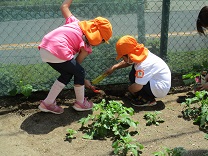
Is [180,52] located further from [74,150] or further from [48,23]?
[74,150]

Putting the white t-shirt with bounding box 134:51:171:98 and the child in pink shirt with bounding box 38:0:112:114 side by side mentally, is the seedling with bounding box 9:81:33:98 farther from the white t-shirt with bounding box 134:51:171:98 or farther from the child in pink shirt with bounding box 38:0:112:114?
the white t-shirt with bounding box 134:51:171:98

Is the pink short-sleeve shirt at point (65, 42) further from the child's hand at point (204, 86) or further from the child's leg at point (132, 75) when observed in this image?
the child's hand at point (204, 86)

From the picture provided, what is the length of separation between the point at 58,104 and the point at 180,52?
1.79 meters

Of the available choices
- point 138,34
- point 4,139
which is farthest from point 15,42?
point 138,34

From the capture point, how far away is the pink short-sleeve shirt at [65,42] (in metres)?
3.75

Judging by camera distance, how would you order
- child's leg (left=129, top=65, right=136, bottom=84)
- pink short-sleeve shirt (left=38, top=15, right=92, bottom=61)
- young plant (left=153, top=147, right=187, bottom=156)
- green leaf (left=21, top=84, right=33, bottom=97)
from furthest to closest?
1. child's leg (left=129, top=65, right=136, bottom=84)
2. green leaf (left=21, top=84, right=33, bottom=97)
3. pink short-sleeve shirt (left=38, top=15, right=92, bottom=61)
4. young plant (left=153, top=147, right=187, bottom=156)

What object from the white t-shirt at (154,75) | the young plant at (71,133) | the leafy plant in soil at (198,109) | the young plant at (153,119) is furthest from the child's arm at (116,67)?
the young plant at (71,133)

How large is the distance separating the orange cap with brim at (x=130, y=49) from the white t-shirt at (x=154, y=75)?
85 millimetres

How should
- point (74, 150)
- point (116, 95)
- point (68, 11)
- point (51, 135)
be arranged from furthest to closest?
point (116, 95) < point (68, 11) < point (51, 135) < point (74, 150)

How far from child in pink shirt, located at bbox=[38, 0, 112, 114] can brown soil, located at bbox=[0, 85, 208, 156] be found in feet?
0.76

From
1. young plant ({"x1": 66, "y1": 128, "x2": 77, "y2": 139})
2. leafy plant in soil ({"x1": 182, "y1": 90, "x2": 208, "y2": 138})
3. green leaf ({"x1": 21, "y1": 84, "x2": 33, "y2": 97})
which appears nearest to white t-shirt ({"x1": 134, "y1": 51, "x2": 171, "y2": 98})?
leafy plant in soil ({"x1": 182, "y1": 90, "x2": 208, "y2": 138})

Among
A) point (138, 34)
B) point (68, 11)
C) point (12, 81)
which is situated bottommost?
point (12, 81)

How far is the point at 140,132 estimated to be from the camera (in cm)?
375

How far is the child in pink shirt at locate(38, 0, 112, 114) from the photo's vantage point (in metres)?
3.78
